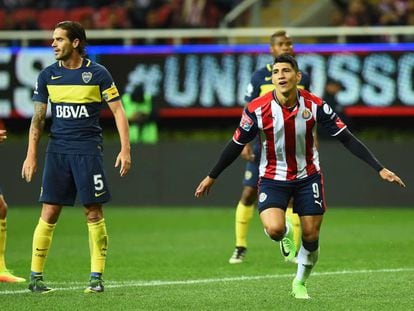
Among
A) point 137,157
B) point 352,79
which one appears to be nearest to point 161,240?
point 137,157

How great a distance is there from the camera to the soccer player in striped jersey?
31.1ft

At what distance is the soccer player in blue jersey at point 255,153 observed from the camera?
12469mm

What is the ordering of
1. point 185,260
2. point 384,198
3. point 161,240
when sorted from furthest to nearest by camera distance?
1. point 384,198
2. point 161,240
3. point 185,260

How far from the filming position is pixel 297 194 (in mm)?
9641

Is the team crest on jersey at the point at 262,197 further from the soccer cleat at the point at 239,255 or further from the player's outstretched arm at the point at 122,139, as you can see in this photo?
the soccer cleat at the point at 239,255

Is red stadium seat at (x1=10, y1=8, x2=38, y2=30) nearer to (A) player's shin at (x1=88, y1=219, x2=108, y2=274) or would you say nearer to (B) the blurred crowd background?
(B) the blurred crowd background

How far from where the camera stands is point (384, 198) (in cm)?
2042

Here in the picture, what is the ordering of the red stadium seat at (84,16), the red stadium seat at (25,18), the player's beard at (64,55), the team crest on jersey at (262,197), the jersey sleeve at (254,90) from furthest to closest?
the red stadium seat at (25,18) < the red stadium seat at (84,16) < the jersey sleeve at (254,90) < the player's beard at (64,55) < the team crest on jersey at (262,197)

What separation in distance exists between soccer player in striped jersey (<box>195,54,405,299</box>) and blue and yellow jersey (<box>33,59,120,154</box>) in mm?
1147

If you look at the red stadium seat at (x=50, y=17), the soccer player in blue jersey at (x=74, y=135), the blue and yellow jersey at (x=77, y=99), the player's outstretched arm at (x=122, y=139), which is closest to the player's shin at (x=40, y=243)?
the soccer player in blue jersey at (x=74, y=135)

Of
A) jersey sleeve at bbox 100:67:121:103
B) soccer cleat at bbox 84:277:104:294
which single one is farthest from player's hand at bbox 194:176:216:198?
soccer cleat at bbox 84:277:104:294

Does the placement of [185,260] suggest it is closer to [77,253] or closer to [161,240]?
[77,253]

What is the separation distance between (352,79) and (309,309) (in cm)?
1259

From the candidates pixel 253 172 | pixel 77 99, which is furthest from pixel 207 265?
pixel 77 99
